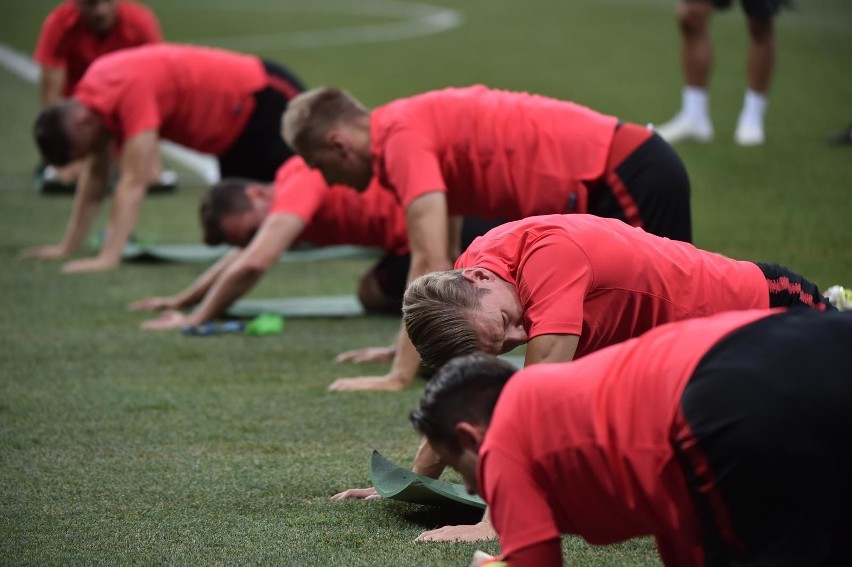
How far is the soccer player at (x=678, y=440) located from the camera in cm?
205

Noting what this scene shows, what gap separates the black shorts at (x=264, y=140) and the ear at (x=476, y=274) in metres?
4.15

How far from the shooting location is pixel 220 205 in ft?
17.8

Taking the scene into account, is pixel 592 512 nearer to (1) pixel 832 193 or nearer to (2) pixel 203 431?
(2) pixel 203 431

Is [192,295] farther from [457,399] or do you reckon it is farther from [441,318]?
[457,399]

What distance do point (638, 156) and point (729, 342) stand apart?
85.0 inches

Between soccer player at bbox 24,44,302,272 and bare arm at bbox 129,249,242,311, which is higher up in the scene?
soccer player at bbox 24,44,302,272

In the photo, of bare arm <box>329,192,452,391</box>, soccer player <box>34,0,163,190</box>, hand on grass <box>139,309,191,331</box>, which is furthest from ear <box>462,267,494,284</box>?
soccer player <box>34,0,163,190</box>

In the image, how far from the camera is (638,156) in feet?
13.8

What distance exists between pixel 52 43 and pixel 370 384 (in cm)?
487

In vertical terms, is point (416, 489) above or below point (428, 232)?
below

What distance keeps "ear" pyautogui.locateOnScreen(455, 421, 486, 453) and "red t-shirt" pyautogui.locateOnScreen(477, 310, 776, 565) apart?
4 centimetres

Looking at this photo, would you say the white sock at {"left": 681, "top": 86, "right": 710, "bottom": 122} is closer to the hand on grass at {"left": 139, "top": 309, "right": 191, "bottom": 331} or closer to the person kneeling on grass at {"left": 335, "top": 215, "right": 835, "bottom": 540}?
the hand on grass at {"left": 139, "top": 309, "right": 191, "bottom": 331}

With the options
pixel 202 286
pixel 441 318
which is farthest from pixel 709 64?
pixel 441 318

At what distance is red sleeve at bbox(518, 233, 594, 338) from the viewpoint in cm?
267
